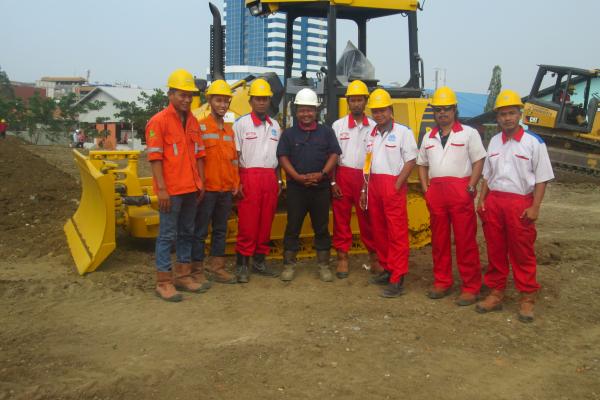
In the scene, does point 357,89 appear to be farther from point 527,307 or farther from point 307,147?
point 527,307

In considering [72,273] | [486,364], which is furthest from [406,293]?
[72,273]

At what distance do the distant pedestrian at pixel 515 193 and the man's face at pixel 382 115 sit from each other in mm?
920

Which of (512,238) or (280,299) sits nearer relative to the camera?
(512,238)

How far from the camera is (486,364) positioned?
379 centimetres

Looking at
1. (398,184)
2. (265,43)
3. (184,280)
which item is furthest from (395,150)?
(265,43)

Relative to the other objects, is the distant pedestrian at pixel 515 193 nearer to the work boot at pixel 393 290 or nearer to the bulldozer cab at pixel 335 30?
the work boot at pixel 393 290

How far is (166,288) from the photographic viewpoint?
16.3 feet

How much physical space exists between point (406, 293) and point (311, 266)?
119cm

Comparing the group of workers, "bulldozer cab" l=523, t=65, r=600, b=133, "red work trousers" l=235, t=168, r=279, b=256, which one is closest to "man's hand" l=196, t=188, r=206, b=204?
the group of workers

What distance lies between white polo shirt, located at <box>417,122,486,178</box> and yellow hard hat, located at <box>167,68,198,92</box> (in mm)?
2067

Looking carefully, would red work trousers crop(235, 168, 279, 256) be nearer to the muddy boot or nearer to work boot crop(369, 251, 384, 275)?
the muddy boot

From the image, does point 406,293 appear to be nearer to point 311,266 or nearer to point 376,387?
point 311,266

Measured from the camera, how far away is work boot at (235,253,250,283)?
217 inches

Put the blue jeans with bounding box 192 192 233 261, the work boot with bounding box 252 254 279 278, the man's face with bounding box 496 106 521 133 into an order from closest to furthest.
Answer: the man's face with bounding box 496 106 521 133 < the blue jeans with bounding box 192 192 233 261 < the work boot with bounding box 252 254 279 278
